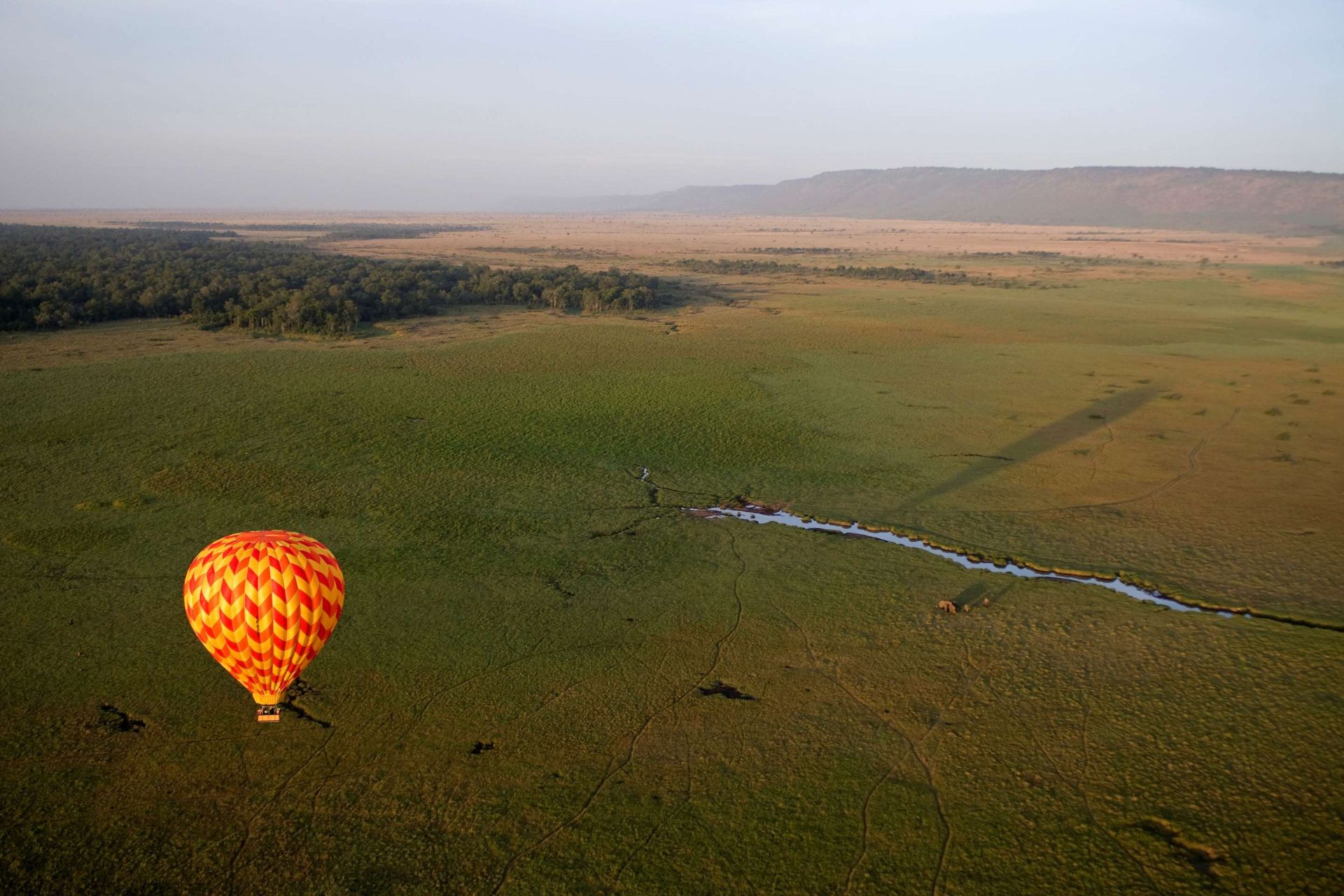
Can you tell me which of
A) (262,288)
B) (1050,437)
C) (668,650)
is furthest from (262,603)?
(262,288)

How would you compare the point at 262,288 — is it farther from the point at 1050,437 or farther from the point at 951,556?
the point at 951,556

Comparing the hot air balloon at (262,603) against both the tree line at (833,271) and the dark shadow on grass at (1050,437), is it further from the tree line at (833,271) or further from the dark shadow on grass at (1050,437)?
the tree line at (833,271)

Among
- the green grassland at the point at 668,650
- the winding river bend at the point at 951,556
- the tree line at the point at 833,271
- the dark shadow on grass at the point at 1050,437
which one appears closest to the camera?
the green grassland at the point at 668,650

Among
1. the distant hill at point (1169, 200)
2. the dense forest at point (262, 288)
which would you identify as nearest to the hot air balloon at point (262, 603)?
the dense forest at point (262, 288)

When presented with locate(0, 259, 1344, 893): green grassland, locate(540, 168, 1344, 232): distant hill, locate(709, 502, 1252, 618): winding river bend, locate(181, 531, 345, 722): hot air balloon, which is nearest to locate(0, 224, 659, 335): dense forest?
locate(0, 259, 1344, 893): green grassland

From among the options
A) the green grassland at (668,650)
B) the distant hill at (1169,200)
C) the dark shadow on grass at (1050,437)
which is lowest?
the green grassland at (668,650)
